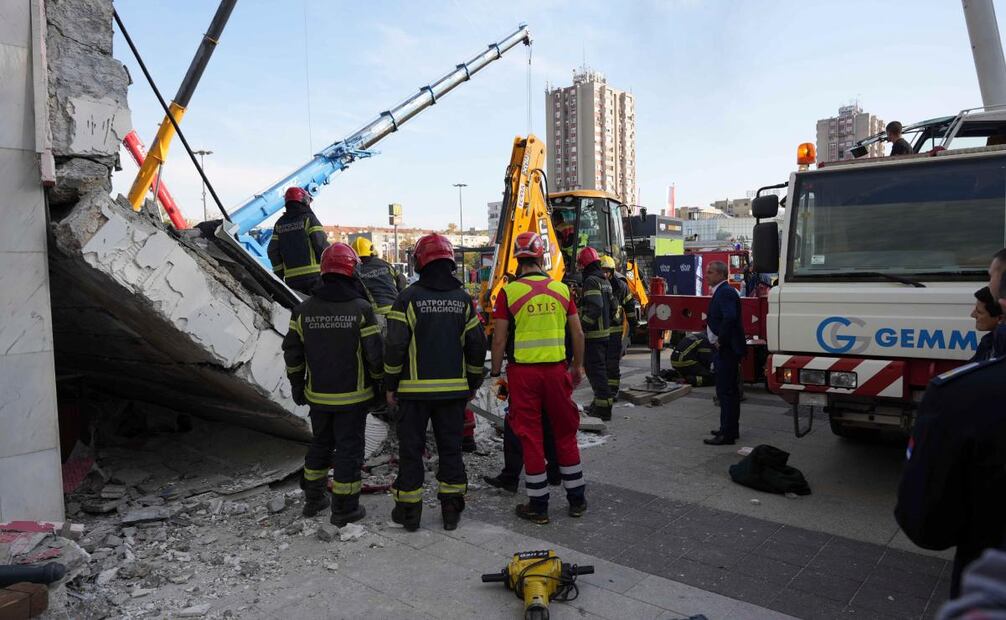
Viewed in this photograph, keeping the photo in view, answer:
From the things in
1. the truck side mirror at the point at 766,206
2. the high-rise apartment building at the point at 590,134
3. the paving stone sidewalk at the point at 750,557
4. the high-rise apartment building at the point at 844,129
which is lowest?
the paving stone sidewalk at the point at 750,557

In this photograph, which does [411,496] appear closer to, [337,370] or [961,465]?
[337,370]

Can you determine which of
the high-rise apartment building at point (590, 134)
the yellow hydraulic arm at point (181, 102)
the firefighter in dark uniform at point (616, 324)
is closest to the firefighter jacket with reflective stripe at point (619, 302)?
the firefighter in dark uniform at point (616, 324)

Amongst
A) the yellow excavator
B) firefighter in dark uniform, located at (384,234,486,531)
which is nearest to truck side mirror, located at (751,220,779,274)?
firefighter in dark uniform, located at (384,234,486,531)

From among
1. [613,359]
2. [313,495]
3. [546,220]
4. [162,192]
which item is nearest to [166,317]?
[313,495]

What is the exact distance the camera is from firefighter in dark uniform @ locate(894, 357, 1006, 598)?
1.70 meters

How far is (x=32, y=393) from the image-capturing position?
379cm

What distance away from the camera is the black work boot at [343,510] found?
14.4ft

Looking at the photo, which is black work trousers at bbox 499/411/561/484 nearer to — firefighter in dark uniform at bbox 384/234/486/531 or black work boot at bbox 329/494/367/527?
firefighter in dark uniform at bbox 384/234/486/531

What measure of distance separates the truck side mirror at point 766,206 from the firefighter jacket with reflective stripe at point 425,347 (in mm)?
2491

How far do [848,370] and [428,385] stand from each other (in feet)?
9.67

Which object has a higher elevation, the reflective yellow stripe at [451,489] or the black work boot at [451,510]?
the reflective yellow stripe at [451,489]

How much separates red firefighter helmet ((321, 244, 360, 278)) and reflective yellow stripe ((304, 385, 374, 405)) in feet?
2.73

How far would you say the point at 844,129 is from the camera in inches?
821

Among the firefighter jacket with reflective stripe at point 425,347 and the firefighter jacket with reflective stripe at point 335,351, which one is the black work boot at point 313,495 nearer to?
the firefighter jacket with reflective stripe at point 335,351
